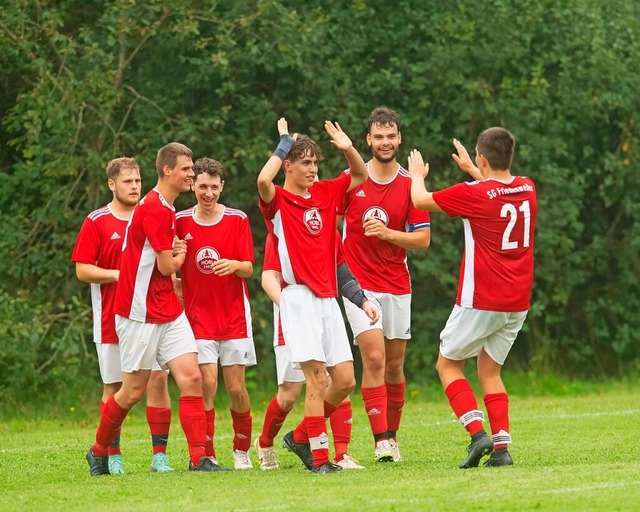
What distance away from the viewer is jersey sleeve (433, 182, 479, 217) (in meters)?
9.02

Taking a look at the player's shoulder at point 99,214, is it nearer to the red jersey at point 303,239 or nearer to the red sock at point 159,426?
the red sock at point 159,426

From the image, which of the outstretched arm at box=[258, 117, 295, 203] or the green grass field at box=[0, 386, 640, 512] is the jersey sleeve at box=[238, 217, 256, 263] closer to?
the outstretched arm at box=[258, 117, 295, 203]

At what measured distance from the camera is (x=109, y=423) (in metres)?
9.58

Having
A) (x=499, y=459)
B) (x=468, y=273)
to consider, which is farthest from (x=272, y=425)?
(x=468, y=273)

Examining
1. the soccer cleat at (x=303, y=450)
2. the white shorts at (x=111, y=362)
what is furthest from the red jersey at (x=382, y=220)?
the white shorts at (x=111, y=362)

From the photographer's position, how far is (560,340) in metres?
19.6

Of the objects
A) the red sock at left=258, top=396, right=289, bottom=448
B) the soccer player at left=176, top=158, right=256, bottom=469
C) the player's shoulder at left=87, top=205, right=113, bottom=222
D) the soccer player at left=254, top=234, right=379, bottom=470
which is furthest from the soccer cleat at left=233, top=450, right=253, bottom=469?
the player's shoulder at left=87, top=205, right=113, bottom=222

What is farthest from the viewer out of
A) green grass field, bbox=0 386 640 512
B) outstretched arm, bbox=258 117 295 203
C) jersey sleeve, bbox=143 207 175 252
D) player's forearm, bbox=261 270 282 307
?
player's forearm, bbox=261 270 282 307

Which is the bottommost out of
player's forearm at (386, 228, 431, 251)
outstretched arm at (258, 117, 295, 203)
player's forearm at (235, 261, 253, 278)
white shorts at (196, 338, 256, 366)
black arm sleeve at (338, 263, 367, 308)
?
white shorts at (196, 338, 256, 366)

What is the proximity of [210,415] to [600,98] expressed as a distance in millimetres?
10385

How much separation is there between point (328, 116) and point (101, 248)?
785cm

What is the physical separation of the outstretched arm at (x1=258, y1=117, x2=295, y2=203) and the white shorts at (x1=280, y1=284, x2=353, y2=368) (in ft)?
2.09

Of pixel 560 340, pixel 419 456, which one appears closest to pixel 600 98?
pixel 560 340

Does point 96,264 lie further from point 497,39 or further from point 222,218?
point 497,39
